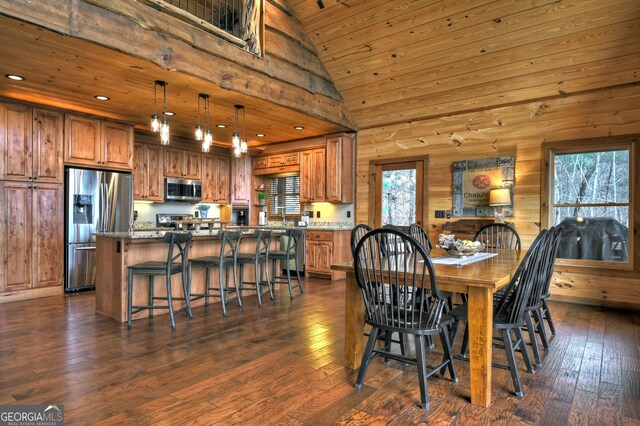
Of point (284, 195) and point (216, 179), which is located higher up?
point (216, 179)

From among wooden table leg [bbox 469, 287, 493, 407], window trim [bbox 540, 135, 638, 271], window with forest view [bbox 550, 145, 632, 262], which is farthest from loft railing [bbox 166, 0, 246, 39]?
window with forest view [bbox 550, 145, 632, 262]

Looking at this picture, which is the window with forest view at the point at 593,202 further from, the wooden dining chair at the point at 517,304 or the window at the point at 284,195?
the window at the point at 284,195

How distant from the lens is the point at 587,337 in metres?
3.45

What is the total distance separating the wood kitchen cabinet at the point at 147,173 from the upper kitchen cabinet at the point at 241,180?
1.54 metres

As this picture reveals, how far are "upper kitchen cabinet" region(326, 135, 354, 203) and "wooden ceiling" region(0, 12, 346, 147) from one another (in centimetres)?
41

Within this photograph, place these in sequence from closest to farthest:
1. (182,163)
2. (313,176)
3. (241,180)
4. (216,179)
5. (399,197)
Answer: (399,197), (313,176), (182,163), (216,179), (241,180)

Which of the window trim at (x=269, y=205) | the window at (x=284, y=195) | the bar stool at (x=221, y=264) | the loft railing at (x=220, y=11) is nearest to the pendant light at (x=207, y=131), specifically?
the loft railing at (x=220, y=11)

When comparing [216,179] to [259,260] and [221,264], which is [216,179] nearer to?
[259,260]

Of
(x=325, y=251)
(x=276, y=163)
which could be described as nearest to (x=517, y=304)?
(x=325, y=251)

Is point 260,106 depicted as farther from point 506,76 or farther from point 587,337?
point 587,337

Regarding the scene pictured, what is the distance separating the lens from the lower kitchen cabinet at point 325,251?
6.45 metres

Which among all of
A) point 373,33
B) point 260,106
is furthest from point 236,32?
point 373,33

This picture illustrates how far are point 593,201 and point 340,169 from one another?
12.1ft

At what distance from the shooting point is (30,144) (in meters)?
4.92
